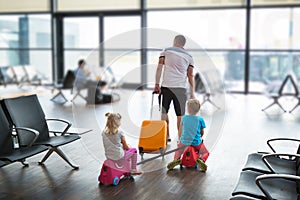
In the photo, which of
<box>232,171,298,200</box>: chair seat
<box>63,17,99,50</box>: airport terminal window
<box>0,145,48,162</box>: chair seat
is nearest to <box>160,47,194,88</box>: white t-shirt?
<box>0,145,48,162</box>: chair seat

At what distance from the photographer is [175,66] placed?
16.1 ft

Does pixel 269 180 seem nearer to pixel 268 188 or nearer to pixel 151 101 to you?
pixel 268 188

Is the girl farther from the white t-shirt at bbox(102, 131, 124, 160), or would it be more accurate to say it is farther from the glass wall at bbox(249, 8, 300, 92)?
the glass wall at bbox(249, 8, 300, 92)

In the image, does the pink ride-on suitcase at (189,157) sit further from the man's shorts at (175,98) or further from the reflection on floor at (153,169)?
the man's shorts at (175,98)

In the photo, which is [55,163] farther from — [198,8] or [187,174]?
[198,8]

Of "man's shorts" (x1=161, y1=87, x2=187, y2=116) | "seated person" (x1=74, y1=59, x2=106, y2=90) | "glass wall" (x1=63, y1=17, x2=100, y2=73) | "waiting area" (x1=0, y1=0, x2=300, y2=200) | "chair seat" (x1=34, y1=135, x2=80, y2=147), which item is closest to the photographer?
"waiting area" (x1=0, y1=0, x2=300, y2=200)

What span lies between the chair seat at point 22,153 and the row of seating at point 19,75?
8.47m

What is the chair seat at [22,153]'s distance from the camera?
360 centimetres

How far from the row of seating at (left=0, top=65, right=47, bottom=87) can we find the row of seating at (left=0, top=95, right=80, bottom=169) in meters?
8.00

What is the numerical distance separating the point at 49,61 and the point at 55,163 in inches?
368

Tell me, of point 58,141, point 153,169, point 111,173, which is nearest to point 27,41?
point 58,141

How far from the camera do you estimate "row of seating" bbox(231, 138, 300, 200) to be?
2.71 m

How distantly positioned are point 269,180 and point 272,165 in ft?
1.34

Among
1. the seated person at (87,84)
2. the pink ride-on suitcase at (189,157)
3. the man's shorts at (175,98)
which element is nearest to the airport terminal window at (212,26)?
the seated person at (87,84)
